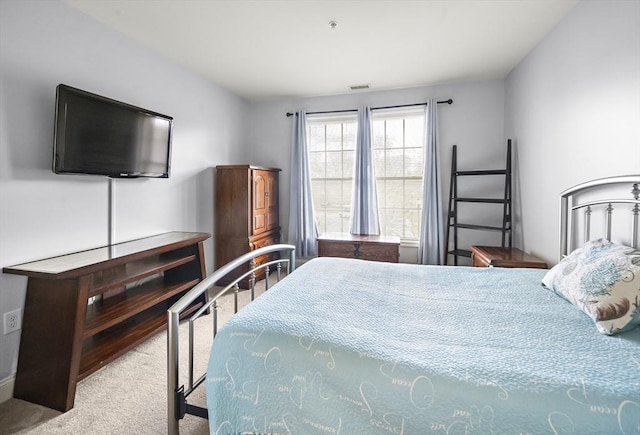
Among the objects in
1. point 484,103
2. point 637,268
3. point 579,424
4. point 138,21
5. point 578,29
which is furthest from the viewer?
point 484,103

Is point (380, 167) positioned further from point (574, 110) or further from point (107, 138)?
point (107, 138)

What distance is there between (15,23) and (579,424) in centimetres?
331

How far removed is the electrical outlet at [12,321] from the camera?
190 centimetres

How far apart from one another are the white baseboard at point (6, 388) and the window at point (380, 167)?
3.36m

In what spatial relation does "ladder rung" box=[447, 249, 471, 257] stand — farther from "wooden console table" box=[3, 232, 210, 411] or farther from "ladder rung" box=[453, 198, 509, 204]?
"wooden console table" box=[3, 232, 210, 411]

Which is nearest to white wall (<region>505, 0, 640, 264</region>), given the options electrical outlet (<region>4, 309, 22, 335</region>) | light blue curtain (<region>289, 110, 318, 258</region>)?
light blue curtain (<region>289, 110, 318, 258</region>)

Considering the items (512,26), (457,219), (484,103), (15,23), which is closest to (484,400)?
(512,26)

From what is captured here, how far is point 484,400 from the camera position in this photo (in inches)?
34.4

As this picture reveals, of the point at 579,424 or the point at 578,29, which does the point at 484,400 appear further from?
the point at 578,29

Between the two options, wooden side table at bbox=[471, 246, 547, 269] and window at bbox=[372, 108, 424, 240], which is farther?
window at bbox=[372, 108, 424, 240]

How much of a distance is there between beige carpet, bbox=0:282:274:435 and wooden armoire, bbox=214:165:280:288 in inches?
65.7

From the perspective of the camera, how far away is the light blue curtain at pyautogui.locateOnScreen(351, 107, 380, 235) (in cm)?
413

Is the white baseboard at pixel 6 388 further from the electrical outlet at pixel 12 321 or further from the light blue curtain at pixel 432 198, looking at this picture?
the light blue curtain at pixel 432 198

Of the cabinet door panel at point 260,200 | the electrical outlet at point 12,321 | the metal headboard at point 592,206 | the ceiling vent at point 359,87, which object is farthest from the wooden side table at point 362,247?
the electrical outlet at point 12,321
